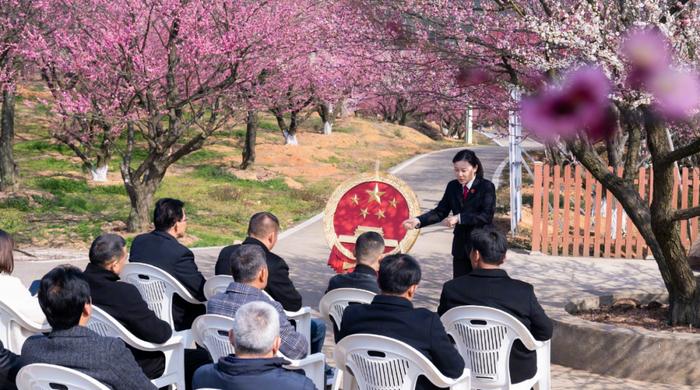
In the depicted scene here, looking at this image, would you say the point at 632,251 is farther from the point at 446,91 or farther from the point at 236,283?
the point at 236,283

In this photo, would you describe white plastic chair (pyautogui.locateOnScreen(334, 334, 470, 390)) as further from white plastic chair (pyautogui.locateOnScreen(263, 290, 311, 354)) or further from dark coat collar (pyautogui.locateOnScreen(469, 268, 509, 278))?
white plastic chair (pyautogui.locateOnScreen(263, 290, 311, 354))

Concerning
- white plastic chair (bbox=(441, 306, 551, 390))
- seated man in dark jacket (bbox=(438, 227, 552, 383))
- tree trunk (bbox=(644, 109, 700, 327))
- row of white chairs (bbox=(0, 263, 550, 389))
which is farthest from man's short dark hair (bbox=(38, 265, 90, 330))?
tree trunk (bbox=(644, 109, 700, 327))

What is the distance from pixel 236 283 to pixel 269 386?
62.3 inches

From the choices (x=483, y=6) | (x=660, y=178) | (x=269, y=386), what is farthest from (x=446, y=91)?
(x=269, y=386)

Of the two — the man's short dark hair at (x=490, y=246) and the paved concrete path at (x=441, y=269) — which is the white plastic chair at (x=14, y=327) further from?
the paved concrete path at (x=441, y=269)

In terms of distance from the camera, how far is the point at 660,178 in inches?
305

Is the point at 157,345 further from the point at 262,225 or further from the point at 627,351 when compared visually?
the point at 627,351

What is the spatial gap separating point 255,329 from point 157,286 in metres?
2.96

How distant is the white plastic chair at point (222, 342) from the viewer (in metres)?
4.98

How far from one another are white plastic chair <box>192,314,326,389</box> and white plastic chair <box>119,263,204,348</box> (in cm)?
108

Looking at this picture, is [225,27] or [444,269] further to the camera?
[225,27]

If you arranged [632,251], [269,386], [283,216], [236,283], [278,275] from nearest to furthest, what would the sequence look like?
[269,386], [236,283], [278,275], [632,251], [283,216]

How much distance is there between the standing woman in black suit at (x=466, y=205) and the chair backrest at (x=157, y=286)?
2213mm

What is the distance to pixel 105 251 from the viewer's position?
5.34m
